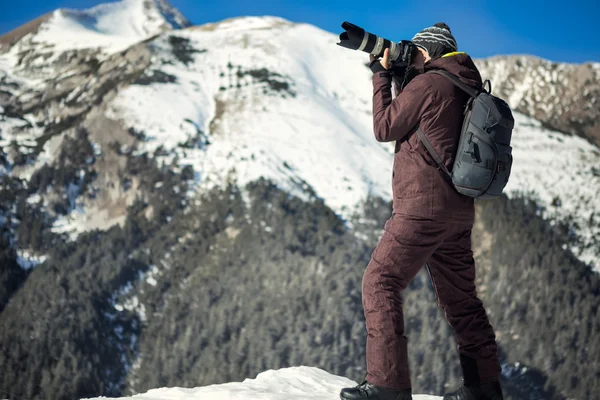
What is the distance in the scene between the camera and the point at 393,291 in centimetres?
425

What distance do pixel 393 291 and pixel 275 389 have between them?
2.21 metres

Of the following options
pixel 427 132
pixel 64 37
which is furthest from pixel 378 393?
pixel 64 37

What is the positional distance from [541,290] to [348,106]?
37.2m

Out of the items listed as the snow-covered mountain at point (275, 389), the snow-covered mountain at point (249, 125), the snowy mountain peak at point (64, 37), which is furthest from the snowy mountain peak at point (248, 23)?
the snow-covered mountain at point (275, 389)

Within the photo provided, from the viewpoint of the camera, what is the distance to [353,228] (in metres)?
69.2

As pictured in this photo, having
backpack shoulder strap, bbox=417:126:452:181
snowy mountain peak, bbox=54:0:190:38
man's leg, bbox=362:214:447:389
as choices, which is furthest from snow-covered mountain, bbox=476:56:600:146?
man's leg, bbox=362:214:447:389

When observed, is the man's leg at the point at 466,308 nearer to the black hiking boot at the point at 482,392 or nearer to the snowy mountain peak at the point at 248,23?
the black hiking boot at the point at 482,392

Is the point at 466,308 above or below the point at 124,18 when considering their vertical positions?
below

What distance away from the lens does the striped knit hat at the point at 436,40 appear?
4.52 m

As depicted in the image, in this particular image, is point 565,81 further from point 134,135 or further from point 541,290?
point 134,135

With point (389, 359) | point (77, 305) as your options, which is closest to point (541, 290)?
point (77, 305)

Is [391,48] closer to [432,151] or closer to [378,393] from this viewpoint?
[432,151]

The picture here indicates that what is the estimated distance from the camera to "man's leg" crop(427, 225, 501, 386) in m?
4.54

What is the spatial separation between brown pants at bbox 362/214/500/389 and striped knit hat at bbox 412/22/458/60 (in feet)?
4.50
